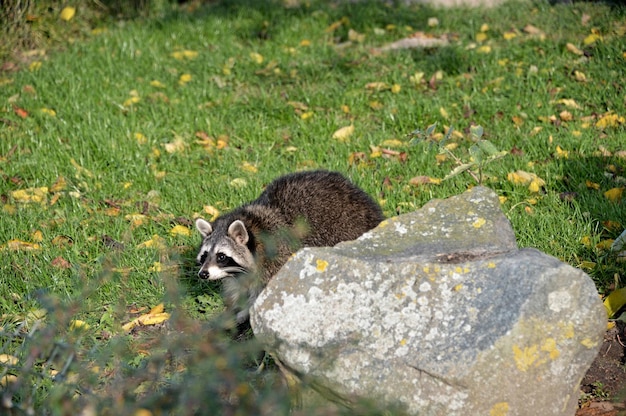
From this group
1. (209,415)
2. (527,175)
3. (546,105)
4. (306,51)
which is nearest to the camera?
(209,415)

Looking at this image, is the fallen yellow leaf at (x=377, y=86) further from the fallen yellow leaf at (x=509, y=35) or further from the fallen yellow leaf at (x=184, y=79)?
the fallen yellow leaf at (x=184, y=79)

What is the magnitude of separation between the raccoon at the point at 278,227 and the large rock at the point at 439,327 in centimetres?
117

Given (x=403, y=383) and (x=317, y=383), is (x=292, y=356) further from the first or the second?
(x=403, y=383)

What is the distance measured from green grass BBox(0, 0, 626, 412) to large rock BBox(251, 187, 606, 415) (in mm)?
1287

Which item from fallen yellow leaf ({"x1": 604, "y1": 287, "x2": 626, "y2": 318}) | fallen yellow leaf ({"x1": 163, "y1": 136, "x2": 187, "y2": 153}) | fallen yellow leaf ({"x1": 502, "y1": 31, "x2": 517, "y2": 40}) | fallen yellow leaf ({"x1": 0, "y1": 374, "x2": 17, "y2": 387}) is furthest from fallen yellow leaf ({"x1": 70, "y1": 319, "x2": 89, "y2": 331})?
fallen yellow leaf ({"x1": 502, "y1": 31, "x2": 517, "y2": 40})

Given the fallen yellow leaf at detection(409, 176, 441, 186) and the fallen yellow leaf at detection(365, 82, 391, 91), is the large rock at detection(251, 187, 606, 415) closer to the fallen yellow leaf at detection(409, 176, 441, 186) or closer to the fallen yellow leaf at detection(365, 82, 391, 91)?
the fallen yellow leaf at detection(409, 176, 441, 186)

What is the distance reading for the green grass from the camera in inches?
190

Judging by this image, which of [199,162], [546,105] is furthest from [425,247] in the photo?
[546,105]

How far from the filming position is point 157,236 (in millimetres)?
5133

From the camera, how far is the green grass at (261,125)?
4.83 meters

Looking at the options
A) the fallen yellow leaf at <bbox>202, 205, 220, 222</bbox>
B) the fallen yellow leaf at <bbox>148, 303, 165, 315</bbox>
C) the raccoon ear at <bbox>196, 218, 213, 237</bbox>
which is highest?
the raccoon ear at <bbox>196, 218, 213, 237</bbox>

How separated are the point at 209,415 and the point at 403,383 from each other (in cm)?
102

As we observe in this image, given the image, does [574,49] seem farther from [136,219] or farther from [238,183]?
[136,219]

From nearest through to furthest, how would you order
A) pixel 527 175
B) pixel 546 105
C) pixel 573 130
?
pixel 527 175, pixel 573 130, pixel 546 105
